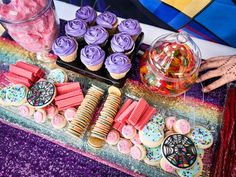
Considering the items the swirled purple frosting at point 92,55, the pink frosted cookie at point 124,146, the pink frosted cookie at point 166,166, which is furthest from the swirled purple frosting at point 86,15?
the pink frosted cookie at point 166,166

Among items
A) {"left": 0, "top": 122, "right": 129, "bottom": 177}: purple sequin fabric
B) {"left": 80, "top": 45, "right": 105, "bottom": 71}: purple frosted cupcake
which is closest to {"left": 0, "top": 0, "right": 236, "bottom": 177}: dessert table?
{"left": 0, "top": 122, "right": 129, "bottom": 177}: purple sequin fabric

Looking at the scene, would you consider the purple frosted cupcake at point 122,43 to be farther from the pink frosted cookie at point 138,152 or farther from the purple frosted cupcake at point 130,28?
the pink frosted cookie at point 138,152

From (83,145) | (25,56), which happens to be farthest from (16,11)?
(83,145)

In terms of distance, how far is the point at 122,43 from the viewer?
40.7 inches

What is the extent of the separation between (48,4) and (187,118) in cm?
61

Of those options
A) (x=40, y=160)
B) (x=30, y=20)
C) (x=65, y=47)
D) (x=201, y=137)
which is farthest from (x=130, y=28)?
(x=40, y=160)

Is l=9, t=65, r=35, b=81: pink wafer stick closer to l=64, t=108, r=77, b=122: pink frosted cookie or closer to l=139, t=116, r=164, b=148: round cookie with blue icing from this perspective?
l=64, t=108, r=77, b=122: pink frosted cookie

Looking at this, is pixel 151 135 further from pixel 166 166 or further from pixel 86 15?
pixel 86 15

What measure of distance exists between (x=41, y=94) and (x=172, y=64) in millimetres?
453

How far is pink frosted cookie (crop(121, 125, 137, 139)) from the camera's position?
3.30 ft

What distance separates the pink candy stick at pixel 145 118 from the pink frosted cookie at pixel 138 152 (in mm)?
63

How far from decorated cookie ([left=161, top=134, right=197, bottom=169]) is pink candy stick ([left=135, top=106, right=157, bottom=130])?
0.09m

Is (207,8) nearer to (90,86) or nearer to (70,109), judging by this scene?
(90,86)

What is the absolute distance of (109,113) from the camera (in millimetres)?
1026
